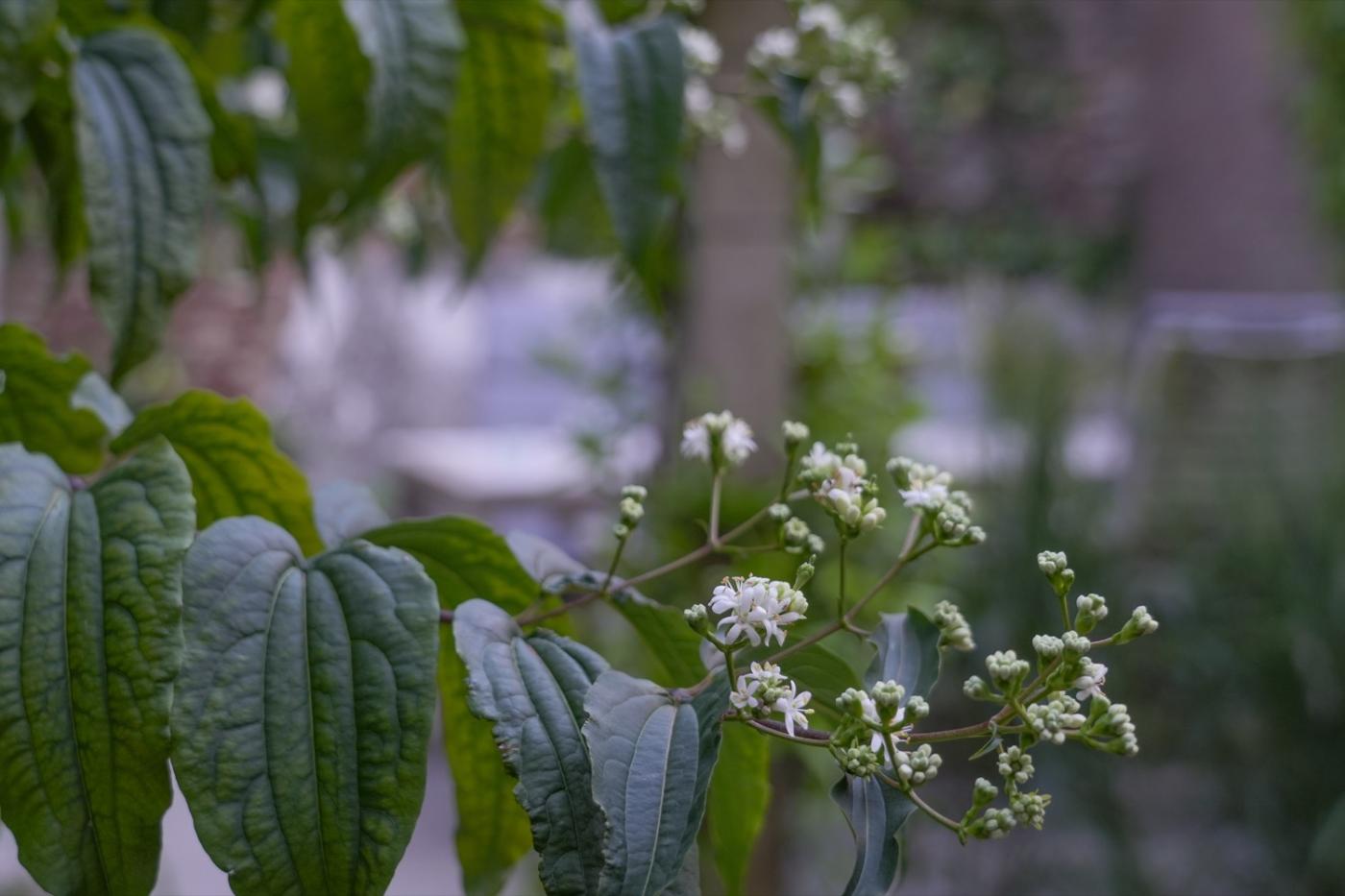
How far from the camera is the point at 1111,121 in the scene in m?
7.07

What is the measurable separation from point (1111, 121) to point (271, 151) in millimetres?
6842

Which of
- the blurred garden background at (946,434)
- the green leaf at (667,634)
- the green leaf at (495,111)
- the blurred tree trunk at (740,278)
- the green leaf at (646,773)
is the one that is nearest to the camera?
the green leaf at (646,773)

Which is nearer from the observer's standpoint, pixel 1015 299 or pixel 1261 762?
pixel 1261 762

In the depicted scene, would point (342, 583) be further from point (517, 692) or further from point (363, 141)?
point (363, 141)

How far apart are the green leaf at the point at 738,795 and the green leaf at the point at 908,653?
76 mm

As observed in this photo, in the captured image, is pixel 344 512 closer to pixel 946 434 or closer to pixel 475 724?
pixel 475 724

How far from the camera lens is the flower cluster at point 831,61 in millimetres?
829

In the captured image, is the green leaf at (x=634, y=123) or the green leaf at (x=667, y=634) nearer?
the green leaf at (x=667, y=634)

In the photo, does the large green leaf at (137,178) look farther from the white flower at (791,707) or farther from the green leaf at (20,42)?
the white flower at (791,707)

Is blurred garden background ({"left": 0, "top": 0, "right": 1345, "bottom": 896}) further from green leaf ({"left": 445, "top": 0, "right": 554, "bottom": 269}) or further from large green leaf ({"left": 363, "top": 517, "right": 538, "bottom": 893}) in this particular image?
large green leaf ({"left": 363, "top": 517, "right": 538, "bottom": 893})

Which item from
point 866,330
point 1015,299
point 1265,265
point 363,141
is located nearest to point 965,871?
point 866,330

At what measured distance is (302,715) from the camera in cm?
42

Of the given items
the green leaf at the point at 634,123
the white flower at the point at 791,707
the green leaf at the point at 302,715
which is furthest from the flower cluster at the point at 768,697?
the green leaf at the point at 634,123

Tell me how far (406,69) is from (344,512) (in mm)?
244
